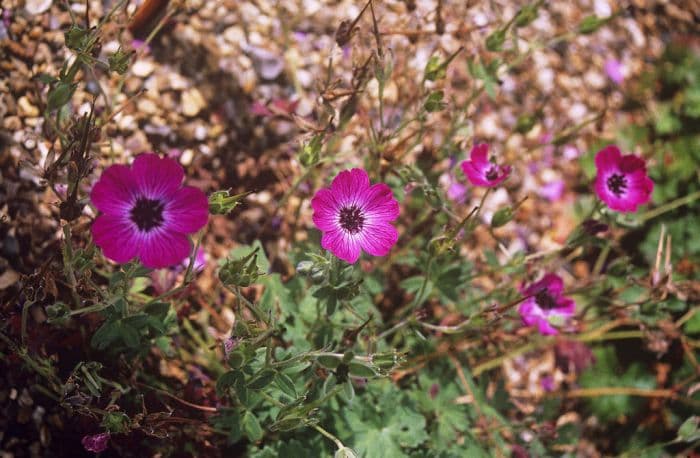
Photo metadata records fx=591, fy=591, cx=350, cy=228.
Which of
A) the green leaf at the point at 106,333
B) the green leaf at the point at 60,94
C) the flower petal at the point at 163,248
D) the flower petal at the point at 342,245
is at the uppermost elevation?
the green leaf at the point at 60,94

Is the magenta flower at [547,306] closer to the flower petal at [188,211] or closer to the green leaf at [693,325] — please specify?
the green leaf at [693,325]

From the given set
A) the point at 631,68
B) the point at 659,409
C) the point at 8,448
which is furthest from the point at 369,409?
the point at 631,68

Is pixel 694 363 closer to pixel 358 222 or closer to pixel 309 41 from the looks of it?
pixel 358 222

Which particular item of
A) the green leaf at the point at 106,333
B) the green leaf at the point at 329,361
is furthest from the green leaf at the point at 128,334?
the green leaf at the point at 329,361

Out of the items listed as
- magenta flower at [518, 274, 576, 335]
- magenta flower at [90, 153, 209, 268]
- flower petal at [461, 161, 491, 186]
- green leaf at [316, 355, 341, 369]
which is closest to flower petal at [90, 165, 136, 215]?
magenta flower at [90, 153, 209, 268]

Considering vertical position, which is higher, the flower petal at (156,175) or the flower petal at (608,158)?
the flower petal at (608,158)

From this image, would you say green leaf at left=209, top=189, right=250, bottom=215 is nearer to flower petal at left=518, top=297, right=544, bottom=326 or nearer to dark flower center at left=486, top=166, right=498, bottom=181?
dark flower center at left=486, top=166, right=498, bottom=181

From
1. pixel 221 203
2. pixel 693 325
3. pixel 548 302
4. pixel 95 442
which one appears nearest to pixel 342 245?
pixel 221 203

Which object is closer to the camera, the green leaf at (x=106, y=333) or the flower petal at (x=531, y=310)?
the green leaf at (x=106, y=333)
